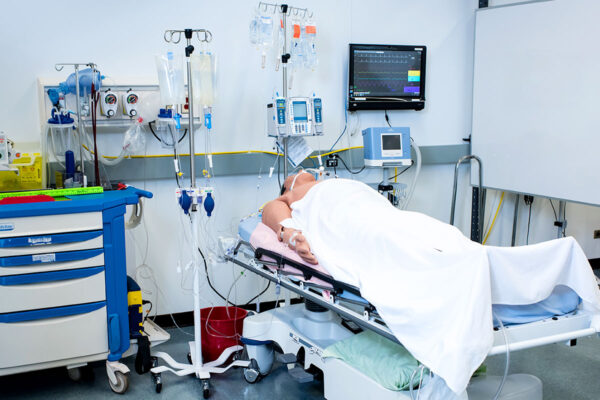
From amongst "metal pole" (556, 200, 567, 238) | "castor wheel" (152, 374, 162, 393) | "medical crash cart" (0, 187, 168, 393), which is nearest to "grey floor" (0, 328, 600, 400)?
"castor wheel" (152, 374, 162, 393)

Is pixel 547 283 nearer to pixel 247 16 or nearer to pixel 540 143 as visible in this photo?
pixel 540 143

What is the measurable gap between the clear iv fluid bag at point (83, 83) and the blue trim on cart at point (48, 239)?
2.57ft

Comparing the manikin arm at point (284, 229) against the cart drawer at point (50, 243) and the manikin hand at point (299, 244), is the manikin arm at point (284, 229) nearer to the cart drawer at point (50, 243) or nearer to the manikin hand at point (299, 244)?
the manikin hand at point (299, 244)

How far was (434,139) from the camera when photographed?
13.0ft

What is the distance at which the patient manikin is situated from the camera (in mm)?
1600

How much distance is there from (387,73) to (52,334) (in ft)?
8.16

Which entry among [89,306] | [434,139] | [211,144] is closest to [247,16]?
[211,144]

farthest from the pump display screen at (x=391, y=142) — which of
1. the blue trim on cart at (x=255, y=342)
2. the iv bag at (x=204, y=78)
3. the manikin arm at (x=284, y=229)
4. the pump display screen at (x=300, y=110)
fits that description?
the blue trim on cart at (x=255, y=342)

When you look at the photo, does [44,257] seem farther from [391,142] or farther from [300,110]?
[391,142]

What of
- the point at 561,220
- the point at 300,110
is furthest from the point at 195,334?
the point at 561,220

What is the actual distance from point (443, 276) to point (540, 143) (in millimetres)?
2094

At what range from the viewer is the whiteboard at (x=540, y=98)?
3.14 m

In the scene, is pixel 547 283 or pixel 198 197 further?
pixel 198 197

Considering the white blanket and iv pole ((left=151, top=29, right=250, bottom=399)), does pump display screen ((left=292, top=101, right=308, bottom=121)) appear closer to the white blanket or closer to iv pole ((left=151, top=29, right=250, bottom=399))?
iv pole ((left=151, top=29, right=250, bottom=399))
